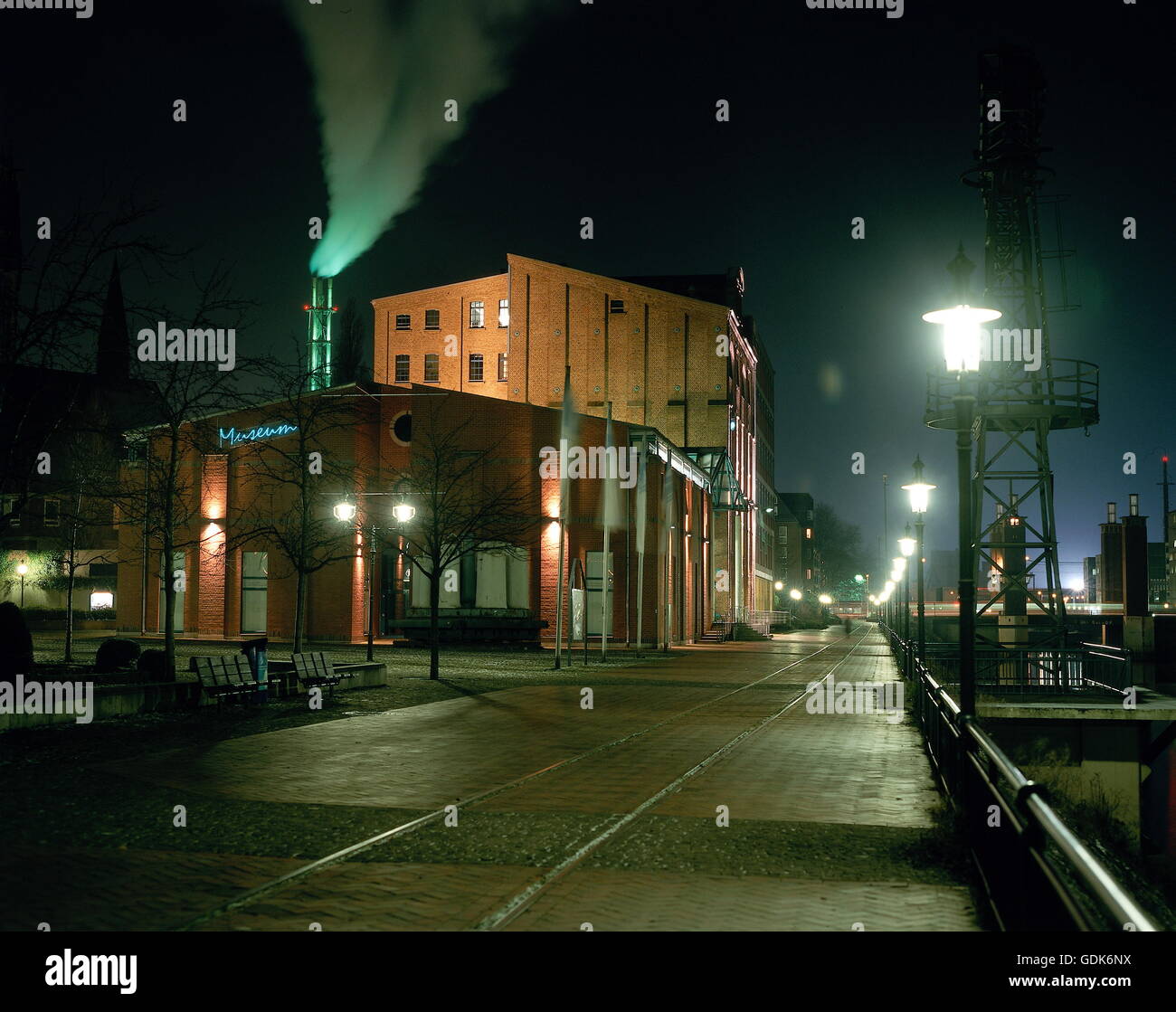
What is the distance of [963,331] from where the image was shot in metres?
9.42

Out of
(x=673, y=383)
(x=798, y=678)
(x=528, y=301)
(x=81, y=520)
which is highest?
(x=528, y=301)

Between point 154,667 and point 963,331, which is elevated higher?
point 963,331

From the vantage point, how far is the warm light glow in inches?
369

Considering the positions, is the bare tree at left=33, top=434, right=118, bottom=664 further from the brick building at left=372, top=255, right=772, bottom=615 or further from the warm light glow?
the brick building at left=372, top=255, right=772, bottom=615

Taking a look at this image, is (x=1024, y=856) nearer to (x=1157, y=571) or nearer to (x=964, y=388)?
(x=964, y=388)

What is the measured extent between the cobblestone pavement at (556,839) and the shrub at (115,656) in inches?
228

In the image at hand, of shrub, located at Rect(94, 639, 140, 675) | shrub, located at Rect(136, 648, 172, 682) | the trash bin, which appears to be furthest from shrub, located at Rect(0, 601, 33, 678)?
shrub, located at Rect(94, 639, 140, 675)

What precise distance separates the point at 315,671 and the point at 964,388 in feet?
44.2

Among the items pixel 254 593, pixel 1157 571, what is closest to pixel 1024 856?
pixel 254 593

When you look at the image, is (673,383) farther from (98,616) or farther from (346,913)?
(346,913)

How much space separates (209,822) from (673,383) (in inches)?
2046

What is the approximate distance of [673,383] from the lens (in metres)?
59.6

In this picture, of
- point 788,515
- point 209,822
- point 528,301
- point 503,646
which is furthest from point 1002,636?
point 788,515

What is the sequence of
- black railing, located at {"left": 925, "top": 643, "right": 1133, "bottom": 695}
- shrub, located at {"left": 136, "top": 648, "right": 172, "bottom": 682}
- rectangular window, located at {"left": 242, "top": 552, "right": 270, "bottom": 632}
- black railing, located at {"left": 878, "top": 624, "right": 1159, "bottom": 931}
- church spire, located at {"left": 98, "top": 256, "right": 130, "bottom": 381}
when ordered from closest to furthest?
black railing, located at {"left": 878, "top": 624, "right": 1159, "bottom": 931} → church spire, located at {"left": 98, "top": 256, "right": 130, "bottom": 381} → shrub, located at {"left": 136, "top": 648, "right": 172, "bottom": 682} → black railing, located at {"left": 925, "top": 643, "right": 1133, "bottom": 695} → rectangular window, located at {"left": 242, "top": 552, "right": 270, "bottom": 632}
